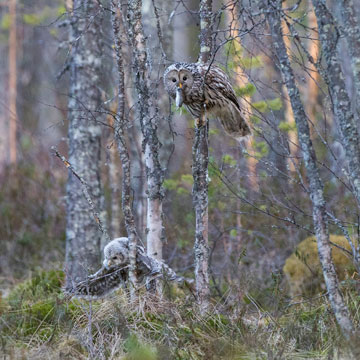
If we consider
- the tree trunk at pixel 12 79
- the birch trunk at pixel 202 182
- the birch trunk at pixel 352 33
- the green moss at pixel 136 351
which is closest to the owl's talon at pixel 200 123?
the birch trunk at pixel 202 182

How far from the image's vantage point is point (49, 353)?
4.33 metres

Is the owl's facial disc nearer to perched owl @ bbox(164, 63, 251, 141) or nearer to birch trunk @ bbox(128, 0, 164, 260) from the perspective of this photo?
perched owl @ bbox(164, 63, 251, 141)

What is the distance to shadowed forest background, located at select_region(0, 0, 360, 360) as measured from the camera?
416 cm

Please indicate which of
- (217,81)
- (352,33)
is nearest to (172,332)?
(217,81)

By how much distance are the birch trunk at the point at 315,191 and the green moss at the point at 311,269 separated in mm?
2182

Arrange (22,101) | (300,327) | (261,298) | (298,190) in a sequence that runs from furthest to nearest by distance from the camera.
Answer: (22,101) → (298,190) → (261,298) → (300,327)

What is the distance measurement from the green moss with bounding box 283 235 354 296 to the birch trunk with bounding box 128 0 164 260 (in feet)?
5.89

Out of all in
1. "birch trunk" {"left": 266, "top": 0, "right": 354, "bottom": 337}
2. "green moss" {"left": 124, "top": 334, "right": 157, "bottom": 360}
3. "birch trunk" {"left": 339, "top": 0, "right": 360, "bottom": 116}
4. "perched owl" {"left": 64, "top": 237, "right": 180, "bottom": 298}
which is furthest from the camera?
"perched owl" {"left": 64, "top": 237, "right": 180, "bottom": 298}

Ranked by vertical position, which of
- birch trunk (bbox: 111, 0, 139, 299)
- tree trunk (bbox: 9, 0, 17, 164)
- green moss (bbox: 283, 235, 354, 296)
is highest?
tree trunk (bbox: 9, 0, 17, 164)

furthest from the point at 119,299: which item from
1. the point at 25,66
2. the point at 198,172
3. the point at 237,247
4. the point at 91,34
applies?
the point at 25,66

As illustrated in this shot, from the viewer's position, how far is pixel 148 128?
4984 millimetres

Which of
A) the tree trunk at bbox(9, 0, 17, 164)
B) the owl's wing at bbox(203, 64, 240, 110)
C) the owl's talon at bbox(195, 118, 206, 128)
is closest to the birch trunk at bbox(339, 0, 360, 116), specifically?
the owl's wing at bbox(203, 64, 240, 110)

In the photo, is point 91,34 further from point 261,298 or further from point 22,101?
point 22,101

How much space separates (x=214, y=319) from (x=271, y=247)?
12.5 feet
